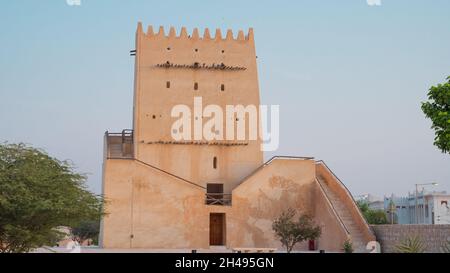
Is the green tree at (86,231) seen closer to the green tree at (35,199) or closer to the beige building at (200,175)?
the beige building at (200,175)

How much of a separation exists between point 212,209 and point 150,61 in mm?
10535

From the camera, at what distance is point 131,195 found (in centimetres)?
3123

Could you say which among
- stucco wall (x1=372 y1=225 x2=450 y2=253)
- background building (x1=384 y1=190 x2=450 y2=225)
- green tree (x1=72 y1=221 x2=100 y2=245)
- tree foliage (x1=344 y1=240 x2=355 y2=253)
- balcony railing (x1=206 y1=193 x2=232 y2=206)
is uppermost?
background building (x1=384 y1=190 x2=450 y2=225)

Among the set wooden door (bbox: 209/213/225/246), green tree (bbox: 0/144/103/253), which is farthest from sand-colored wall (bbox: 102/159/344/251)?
green tree (bbox: 0/144/103/253)

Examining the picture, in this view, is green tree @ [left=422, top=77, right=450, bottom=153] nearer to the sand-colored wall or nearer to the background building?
the sand-colored wall

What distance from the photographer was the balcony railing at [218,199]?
33756 millimetres

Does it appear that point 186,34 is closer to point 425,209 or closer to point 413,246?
point 413,246

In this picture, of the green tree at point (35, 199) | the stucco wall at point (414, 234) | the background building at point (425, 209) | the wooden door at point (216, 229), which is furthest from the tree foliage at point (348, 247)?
the background building at point (425, 209)

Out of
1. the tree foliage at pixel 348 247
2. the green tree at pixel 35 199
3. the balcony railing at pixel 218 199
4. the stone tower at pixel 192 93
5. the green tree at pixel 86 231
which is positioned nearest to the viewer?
the green tree at pixel 35 199

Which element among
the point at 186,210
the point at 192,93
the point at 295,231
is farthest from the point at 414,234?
the point at 192,93

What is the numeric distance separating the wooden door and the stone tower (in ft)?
8.33

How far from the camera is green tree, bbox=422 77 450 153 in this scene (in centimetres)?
1870

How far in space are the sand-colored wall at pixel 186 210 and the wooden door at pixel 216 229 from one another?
1.43 meters
